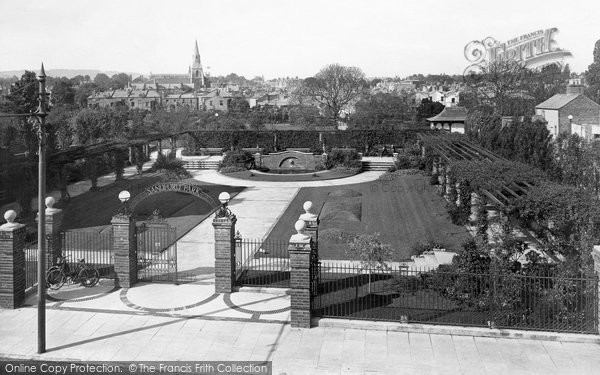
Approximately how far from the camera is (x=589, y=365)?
11.7 metres

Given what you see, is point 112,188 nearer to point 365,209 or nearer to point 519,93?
point 365,209

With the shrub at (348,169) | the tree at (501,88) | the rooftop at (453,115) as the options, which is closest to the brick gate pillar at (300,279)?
the shrub at (348,169)

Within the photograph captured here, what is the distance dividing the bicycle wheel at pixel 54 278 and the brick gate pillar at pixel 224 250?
15.4 ft

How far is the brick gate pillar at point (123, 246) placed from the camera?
1653 centimetres

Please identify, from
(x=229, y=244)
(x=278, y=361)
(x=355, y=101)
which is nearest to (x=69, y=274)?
(x=229, y=244)

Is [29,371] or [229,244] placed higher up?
[229,244]

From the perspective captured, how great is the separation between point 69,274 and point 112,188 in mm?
19785

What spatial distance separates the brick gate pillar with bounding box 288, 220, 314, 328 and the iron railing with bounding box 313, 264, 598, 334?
73 centimetres

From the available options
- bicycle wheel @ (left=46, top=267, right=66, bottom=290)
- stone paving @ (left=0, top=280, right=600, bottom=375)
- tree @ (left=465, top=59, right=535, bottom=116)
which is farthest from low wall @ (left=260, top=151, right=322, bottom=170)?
stone paving @ (left=0, top=280, right=600, bottom=375)

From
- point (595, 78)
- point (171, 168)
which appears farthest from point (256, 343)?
point (595, 78)

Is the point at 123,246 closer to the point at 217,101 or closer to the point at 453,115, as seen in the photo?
the point at 453,115

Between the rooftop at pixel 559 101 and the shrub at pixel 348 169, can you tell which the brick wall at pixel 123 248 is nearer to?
the shrub at pixel 348 169

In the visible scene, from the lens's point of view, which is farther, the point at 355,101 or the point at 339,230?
the point at 355,101

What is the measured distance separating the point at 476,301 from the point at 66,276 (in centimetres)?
1174
